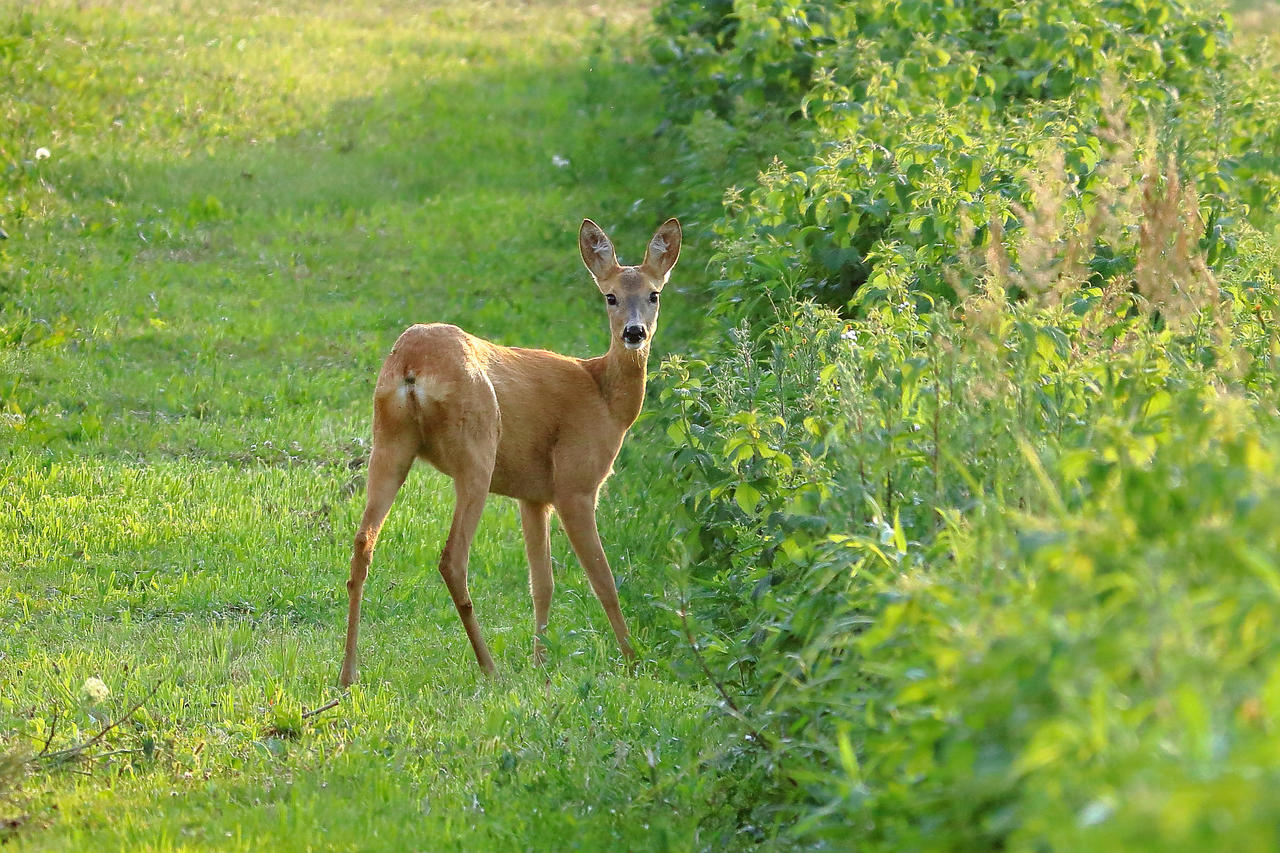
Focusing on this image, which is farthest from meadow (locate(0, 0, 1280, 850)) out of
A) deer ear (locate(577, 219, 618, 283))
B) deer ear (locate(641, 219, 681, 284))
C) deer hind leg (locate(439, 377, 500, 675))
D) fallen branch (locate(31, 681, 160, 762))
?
deer ear (locate(577, 219, 618, 283))

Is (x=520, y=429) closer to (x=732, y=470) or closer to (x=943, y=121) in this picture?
(x=732, y=470)

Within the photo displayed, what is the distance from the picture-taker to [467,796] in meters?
4.95

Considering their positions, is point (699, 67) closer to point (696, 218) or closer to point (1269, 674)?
point (696, 218)

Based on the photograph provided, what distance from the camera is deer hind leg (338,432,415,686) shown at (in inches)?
250

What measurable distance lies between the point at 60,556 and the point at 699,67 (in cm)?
936

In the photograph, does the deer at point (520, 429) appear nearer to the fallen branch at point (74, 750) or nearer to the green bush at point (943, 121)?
the green bush at point (943, 121)

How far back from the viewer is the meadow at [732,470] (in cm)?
274

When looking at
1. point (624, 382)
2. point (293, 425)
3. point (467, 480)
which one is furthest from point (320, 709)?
point (293, 425)

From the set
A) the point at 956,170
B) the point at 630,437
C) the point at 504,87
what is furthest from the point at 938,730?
the point at 504,87

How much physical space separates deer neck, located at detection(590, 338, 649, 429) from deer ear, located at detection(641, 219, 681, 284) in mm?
540

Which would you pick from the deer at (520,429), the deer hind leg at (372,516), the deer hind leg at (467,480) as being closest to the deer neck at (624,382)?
the deer at (520,429)

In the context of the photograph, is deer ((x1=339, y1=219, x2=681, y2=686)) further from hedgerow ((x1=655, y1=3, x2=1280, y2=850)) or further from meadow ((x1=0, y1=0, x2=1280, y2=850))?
hedgerow ((x1=655, y1=3, x2=1280, y2=850))

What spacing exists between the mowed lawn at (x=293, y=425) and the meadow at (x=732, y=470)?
0.04m

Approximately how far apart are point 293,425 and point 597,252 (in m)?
3.07
